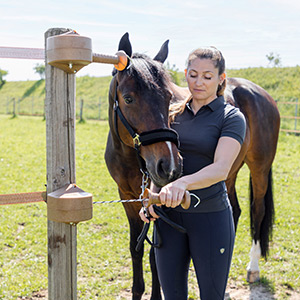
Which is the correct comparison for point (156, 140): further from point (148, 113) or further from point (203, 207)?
point (203, 207)

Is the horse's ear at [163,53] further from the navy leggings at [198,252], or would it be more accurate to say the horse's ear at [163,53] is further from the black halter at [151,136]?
the navy leggings at [198,252]

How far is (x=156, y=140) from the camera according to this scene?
2037 millimetres

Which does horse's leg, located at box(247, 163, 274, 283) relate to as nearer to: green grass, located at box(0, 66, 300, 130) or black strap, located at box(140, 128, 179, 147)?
black strap, located at box(140, 128, 179, 147)

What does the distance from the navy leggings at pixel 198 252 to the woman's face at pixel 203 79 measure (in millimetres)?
683

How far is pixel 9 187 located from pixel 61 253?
5.72 meters

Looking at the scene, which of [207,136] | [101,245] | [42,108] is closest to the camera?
[207,136]

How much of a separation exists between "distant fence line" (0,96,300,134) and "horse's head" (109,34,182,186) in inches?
519

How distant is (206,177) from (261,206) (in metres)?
2.86

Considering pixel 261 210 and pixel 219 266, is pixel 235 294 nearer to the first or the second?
pixel 261 210

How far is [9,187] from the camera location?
22.8 feet

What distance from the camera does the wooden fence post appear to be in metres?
1.66

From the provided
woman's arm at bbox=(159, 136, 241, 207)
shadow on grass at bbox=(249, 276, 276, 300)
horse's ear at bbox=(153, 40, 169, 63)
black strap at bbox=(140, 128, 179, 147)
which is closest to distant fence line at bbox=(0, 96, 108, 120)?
shadow on grass at bbox=(249, 276, 276, 300)

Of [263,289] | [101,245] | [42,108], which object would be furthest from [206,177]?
[42,108]

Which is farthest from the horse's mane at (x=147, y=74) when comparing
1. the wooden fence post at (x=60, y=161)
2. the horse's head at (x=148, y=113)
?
the wooden fence post at (x=60, y=161)
